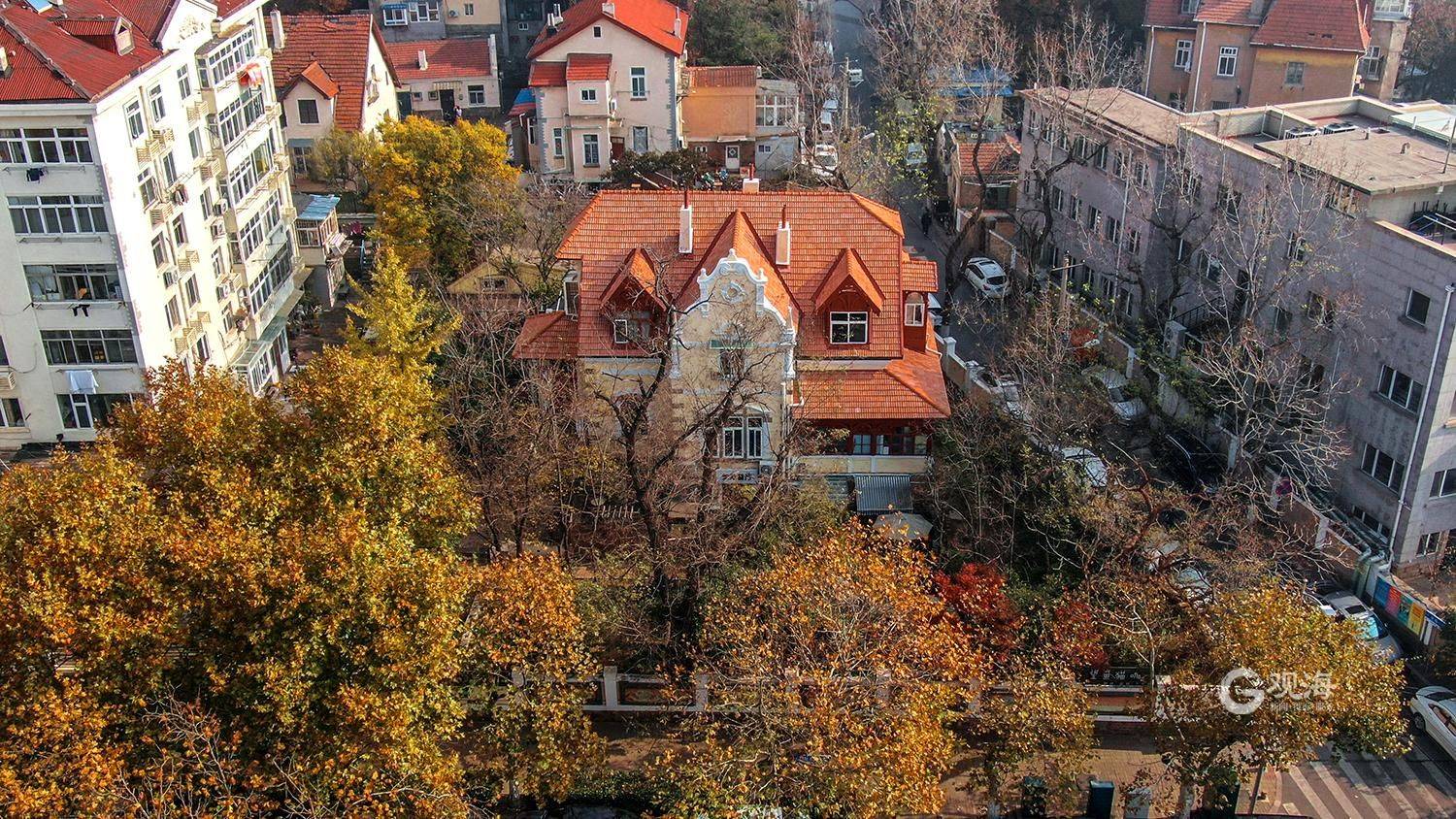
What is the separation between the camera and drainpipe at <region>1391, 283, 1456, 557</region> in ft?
116

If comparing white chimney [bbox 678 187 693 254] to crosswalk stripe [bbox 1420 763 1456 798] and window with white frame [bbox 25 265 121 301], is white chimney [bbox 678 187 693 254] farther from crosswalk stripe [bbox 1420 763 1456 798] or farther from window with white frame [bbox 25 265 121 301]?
crosswalk stripe [bbox 1420 763 1456 798]

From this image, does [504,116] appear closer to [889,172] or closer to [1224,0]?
[889,172]

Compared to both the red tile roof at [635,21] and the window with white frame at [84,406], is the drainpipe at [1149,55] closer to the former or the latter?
the red tile roof at [635,21]

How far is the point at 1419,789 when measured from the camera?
3152 cm

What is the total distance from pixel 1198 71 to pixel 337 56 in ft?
142

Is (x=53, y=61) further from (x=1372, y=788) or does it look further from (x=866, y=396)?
(x=1372, y=788)

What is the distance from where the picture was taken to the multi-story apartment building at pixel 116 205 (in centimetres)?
3709

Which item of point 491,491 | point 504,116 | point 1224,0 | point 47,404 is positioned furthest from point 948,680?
point 504,116

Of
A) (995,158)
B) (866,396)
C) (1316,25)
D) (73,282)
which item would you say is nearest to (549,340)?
(866,396)

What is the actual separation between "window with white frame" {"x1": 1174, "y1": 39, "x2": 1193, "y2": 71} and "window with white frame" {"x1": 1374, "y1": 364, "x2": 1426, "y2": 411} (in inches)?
1330

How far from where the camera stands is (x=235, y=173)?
46281 millimetres

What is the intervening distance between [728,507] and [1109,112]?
2762 cm

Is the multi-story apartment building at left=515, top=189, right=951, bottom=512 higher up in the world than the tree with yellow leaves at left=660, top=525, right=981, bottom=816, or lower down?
higher up

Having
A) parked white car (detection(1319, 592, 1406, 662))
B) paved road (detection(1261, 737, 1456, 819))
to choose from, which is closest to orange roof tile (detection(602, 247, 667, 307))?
parked white car (detection(1319, 592, 1406, 662))
